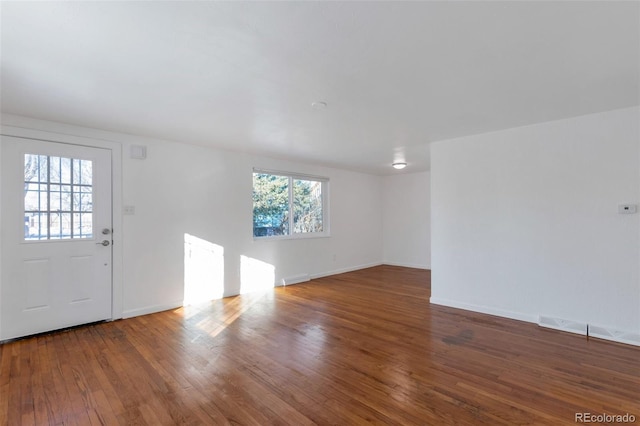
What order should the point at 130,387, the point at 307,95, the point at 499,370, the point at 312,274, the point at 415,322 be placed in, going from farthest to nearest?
the point at 312,274 → the point at 415,322 → the point at 307,95 → the point at 499,370 → the point at 130,387

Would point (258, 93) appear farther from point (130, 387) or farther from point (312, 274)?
point (312, 274)

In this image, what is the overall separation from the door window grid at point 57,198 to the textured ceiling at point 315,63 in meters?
0.50

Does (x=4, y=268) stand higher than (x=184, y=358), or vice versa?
(x=4, y=268)

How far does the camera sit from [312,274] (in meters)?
6.08

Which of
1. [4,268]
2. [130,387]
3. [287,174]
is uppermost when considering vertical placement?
[287,174]

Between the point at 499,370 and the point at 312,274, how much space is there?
3980 millimetres

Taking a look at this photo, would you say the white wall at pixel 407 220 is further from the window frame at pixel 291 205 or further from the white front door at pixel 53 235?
the white front door at pixel 53 235

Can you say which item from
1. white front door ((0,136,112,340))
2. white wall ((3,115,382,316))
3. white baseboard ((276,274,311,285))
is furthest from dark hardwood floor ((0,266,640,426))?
white baseboard ((276,274,311,285))

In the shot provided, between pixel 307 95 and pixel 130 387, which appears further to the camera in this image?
pixel 307 95

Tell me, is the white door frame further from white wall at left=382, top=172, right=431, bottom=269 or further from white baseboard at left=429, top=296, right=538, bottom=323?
white wall at left=382, top=172, right=431, bottom=269

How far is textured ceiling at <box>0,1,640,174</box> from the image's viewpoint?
62.2 inches

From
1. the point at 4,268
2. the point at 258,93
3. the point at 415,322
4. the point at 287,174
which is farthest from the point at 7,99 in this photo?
the point at 415,322

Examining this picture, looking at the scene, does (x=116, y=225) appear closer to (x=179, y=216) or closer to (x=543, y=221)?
(x=179, y=216)

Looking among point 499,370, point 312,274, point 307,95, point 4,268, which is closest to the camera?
point 499,370
